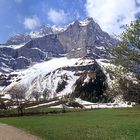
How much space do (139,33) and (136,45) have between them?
136cm

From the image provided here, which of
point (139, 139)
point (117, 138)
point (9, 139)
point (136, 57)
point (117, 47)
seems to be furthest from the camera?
point (117, 47)

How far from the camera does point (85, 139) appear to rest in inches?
1577

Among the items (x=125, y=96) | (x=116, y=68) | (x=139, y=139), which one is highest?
(x=116, y=68)

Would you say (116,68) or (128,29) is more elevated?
(128,29)

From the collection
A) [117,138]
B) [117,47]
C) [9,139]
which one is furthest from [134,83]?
[9,139]

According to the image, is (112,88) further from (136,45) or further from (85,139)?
(85,139)

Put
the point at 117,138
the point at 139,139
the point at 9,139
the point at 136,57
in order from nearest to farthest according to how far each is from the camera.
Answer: the point at 139,139 < the point at 117,138 < the point at 9,139 < the point at 136,57

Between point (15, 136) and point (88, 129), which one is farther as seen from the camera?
point (88, 129)

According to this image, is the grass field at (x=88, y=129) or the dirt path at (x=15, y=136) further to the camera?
the dirt path at (x=15, y=136)

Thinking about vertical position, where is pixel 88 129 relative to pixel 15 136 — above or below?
above

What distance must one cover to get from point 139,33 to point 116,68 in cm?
518

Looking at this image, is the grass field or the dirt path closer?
the grass field

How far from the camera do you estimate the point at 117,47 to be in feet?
162

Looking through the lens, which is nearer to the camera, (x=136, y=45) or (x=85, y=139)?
(x=85, y=139)
